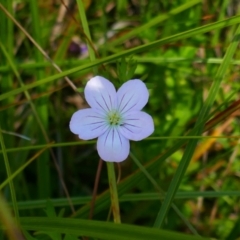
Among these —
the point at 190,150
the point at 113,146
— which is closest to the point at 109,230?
the point at 113,146

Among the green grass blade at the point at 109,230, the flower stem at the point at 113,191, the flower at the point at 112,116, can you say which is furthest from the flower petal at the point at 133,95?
the green grass blade at the point at 109,230

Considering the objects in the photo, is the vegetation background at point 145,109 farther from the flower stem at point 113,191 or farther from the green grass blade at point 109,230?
the green grass blade at point 109,230

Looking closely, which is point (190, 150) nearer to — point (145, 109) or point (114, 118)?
point (114, 118)

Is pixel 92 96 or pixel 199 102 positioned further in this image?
pixel 199 102

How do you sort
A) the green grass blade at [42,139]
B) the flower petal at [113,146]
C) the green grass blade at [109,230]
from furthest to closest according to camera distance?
the green grass blade at [42,139]
the flower petal at [113,146]
the green grass blade at [109,230]

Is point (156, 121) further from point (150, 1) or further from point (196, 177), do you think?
point (150, 1)

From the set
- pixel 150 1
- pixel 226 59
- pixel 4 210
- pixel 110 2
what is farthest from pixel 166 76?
pixel 4 210

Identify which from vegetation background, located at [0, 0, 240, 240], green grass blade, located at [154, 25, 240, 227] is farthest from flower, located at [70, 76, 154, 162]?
vegetation background, located at [0, 0, 240, 240]
